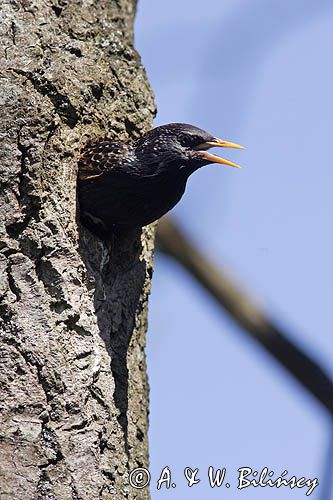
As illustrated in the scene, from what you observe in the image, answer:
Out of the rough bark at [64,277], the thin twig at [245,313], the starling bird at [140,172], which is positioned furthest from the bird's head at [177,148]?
the thin twig at [245,313]

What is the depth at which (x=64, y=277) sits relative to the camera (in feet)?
11.1

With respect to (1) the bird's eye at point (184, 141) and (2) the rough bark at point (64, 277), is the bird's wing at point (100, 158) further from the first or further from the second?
(1) the bird's eye at point (184, 141)

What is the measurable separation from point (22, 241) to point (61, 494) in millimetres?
806

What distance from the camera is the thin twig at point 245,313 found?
356cm

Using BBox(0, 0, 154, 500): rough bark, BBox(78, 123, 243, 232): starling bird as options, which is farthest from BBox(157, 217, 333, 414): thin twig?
BBox(78, 123, 243, 232): starling bird

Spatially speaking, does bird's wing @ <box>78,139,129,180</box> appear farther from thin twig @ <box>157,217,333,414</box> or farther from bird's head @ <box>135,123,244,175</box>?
thin twig @ <box>157,217,333,414</box>

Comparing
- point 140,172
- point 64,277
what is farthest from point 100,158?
point 64,277

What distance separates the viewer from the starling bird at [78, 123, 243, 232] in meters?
3.66

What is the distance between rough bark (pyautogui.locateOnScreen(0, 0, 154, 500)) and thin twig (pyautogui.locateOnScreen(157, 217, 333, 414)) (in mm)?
236

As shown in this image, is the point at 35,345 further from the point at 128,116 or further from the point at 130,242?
the point at 128,116

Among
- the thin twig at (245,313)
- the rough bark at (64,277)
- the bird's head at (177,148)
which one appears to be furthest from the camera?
the bird's head at (177,148)

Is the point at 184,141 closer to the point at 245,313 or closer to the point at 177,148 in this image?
the point at 177,148

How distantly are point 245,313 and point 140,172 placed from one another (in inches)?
27.3

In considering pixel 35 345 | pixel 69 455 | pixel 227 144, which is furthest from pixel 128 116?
pixel 69 455
